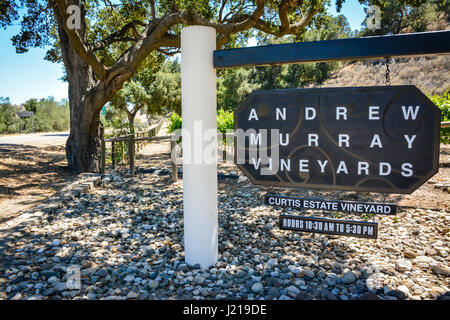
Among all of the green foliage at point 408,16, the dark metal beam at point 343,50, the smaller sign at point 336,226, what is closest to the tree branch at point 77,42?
the dark metal beam at point 343,50

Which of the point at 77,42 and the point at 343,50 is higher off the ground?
the point at 77,42

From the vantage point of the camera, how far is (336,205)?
2.61 m

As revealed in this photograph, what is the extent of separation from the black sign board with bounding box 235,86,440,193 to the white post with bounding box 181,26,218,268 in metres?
0.33

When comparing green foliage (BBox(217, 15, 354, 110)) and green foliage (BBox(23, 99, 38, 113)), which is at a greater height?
green foliage (BBox(217, 15, 354, 110))

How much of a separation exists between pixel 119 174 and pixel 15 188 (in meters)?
2.23

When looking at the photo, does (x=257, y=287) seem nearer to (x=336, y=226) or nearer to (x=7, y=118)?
(x=336, y=226)

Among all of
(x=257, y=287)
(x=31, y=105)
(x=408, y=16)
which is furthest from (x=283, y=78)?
(x=257, y=287)

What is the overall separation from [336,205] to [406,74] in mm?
30186

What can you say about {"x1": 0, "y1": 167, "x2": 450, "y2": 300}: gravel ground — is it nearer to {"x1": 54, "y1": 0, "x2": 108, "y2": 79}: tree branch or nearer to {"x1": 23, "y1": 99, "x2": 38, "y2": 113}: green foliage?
{"x1": 54, "y1": 0, "x2": 108, "y2": 79}: tree branch

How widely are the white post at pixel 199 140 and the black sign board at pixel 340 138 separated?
33cm

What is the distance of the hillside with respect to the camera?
24.2 meters

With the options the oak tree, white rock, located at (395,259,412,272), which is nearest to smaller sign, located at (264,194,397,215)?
white rock, located at (395,259,412,272)
